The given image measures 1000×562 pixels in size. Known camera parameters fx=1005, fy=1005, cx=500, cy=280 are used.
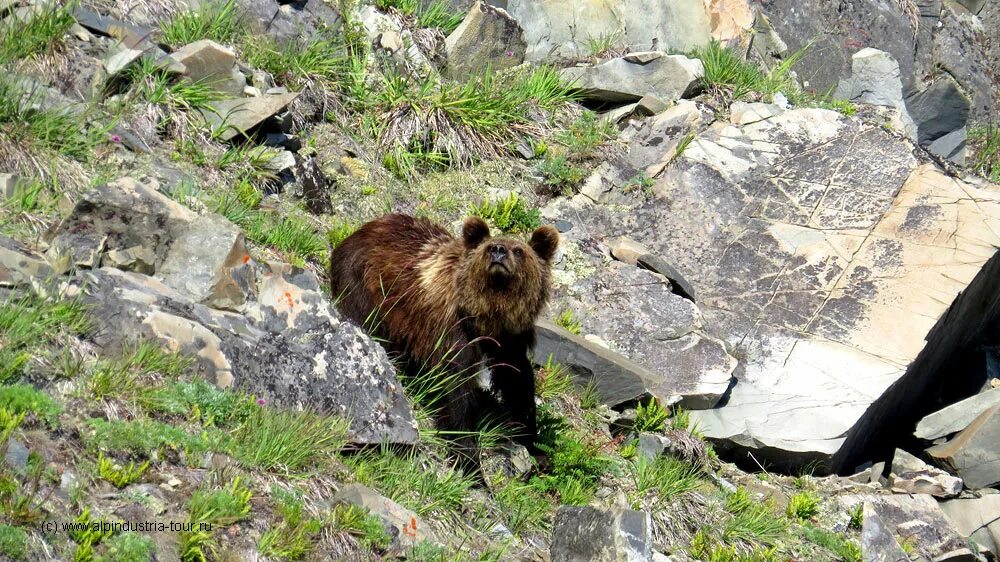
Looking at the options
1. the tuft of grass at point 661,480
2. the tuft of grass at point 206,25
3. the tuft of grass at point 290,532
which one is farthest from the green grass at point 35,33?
the tuft of grass at point 661,480

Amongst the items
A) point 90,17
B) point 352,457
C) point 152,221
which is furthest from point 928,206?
point 90,17

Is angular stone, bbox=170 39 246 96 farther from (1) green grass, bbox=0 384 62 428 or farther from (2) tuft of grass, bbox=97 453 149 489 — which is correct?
(2) tuft of grass, bbox=97 453 149 489

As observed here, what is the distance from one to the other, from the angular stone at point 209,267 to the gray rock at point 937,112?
996 centimetres

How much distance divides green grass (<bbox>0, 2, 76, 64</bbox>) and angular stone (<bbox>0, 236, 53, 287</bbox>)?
276 cm

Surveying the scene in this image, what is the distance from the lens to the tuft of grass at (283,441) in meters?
5.07

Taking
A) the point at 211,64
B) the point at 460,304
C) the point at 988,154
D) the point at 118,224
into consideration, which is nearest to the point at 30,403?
the point at 118,224

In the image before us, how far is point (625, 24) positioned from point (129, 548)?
29.2 ft

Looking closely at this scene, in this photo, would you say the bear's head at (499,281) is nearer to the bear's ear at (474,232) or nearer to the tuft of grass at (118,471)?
the bear's ear at (474,232)

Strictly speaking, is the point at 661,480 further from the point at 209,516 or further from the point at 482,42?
the point at 482,42

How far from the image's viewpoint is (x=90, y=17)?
8.25 m

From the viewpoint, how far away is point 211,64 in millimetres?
8430

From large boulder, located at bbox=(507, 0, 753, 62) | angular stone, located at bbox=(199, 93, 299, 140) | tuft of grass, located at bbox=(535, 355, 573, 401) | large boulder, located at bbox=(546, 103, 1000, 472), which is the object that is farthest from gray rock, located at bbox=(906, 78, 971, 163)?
angular stone, located at bbox=(199, 93, 299, 140)

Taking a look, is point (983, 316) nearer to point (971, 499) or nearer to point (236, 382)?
point (971, 499)

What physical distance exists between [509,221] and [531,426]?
2603mm
